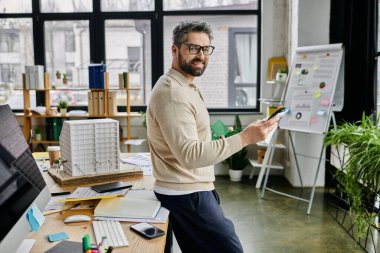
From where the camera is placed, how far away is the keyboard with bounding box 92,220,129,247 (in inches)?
A: 54.2

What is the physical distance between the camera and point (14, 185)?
1.15 metres

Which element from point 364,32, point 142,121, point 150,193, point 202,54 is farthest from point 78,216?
point 142,121

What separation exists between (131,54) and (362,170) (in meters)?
3.68

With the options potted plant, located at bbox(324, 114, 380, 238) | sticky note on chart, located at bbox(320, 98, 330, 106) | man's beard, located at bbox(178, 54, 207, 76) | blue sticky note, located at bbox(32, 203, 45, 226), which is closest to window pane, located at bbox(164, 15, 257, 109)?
sticky note on chart, located at bbox(320, 98, 330, 106)

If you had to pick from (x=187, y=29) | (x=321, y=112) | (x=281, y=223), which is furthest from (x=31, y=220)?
(x=321, y=112)

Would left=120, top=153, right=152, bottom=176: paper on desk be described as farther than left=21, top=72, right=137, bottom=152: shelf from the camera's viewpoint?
No

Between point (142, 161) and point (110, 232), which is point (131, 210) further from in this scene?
point (142, 161)

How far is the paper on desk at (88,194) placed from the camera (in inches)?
68.7

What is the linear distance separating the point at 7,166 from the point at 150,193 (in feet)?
2.88

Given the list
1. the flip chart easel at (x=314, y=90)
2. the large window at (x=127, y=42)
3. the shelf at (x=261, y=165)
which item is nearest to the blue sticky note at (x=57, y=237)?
the flip chart easel at (x=314, y=90)

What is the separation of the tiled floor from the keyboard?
6.11ft

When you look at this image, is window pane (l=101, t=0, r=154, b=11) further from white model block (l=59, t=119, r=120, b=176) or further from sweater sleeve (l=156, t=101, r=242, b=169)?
sweater sleeve (l=156, t=101, r=242, b=169)

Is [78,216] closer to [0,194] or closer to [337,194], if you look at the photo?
[0,194]

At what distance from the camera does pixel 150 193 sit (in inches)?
76.2
